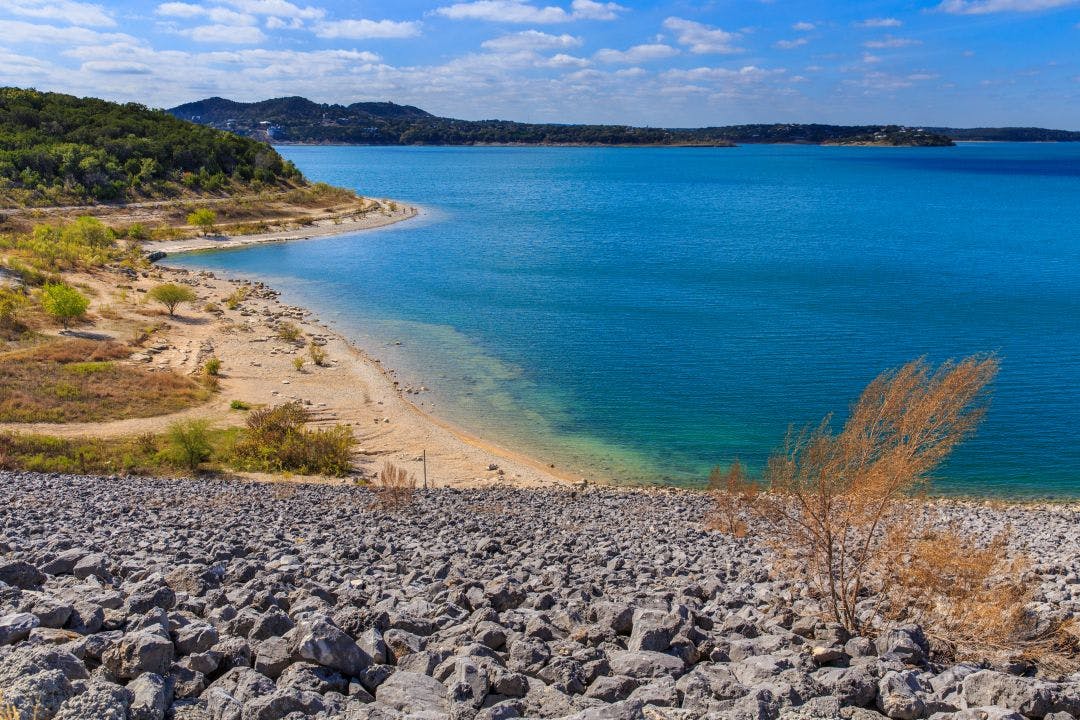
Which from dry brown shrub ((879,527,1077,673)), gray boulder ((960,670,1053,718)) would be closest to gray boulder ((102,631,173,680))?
gray boulder ((960,670,1053,718))

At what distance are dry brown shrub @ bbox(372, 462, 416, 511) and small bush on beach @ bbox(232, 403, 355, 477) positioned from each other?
5.02ft

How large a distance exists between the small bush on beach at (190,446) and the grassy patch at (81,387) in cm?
425

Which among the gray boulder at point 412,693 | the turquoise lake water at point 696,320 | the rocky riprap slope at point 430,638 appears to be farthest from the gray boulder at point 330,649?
the turquoise lake water at point 696,320

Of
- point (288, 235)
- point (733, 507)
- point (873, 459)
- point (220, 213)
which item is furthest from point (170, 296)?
point (220, 213)

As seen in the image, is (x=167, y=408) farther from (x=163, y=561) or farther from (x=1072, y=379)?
(x=1072, y=379)

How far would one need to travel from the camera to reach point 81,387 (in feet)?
90.9

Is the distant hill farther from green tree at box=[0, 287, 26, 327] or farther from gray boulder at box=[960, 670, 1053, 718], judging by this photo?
gray boulder at box=[960, 670, 1053, 718]

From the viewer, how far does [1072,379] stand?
35.0 m

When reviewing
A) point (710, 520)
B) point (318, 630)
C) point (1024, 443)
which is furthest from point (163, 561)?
point (1024, 443)

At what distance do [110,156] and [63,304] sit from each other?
63.4 meters

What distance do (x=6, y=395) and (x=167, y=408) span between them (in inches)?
195

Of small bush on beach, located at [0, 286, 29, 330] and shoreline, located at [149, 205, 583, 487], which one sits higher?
small bush on beach, located at [0, 286, 29, 330]

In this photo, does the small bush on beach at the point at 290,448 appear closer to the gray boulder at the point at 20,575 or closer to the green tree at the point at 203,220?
the gray boulder at the point at 20,575

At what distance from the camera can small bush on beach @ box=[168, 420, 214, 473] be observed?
873 inches
